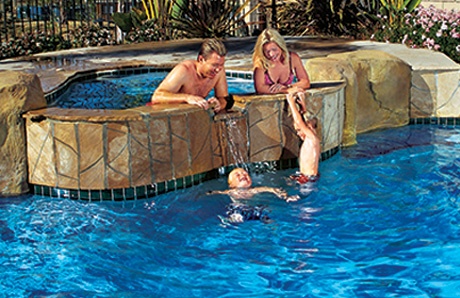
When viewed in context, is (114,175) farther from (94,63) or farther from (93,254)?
(94,63)

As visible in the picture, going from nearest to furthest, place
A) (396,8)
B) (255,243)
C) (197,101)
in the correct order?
1. (255,243)
2. (197,101)
3. (396,8)

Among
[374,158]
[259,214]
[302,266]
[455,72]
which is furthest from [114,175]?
[455,72]

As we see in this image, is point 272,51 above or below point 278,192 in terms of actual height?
A: above

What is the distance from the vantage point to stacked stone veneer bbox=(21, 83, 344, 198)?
606cm

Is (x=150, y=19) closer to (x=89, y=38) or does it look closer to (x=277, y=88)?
(x=89, y=38)

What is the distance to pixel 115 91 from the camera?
962cm

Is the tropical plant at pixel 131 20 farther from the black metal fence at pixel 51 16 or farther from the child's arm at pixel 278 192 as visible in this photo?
the child's arm at pixel 278 192

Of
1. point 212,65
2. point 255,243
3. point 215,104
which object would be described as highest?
point 212,65

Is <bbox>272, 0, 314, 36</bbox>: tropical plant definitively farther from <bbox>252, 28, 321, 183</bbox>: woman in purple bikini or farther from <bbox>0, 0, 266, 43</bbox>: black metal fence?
<bbox>252, 28, 321, 183</bbox>: woman in purple bikini

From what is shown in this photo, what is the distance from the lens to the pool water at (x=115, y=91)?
8664 millimetres

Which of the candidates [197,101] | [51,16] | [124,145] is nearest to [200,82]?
[197,101]

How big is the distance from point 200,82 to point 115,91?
3069 millimetres

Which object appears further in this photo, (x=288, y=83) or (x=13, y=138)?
(x=288, y=83)

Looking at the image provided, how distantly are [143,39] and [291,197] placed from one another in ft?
30.3
